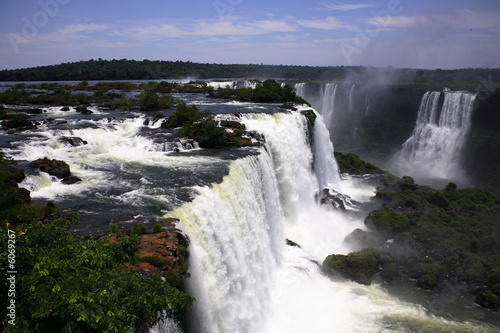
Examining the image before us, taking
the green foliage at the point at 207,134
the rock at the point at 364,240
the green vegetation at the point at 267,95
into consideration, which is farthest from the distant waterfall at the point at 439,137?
the green foliage at the point at 207,134

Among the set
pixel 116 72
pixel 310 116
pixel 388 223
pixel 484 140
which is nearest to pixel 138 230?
pixel 388 223

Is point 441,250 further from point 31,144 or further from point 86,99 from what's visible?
point 86,99

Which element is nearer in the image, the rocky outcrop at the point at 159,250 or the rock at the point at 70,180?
the rocky outcrop at the point at 159,250

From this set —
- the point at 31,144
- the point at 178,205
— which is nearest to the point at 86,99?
the point at 31,144

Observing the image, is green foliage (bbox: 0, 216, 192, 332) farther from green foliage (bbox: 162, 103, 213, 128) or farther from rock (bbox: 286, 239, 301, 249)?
green foliage (bbox: 162, 103, 213, 128)

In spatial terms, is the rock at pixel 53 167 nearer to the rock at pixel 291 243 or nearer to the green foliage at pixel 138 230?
the green foliage at pixel 138 230

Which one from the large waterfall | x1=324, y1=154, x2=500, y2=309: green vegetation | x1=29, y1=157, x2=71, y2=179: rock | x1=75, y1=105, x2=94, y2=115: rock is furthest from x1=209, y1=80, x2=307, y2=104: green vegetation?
x1=29, y1=157, x2=71, y2=179: rock
